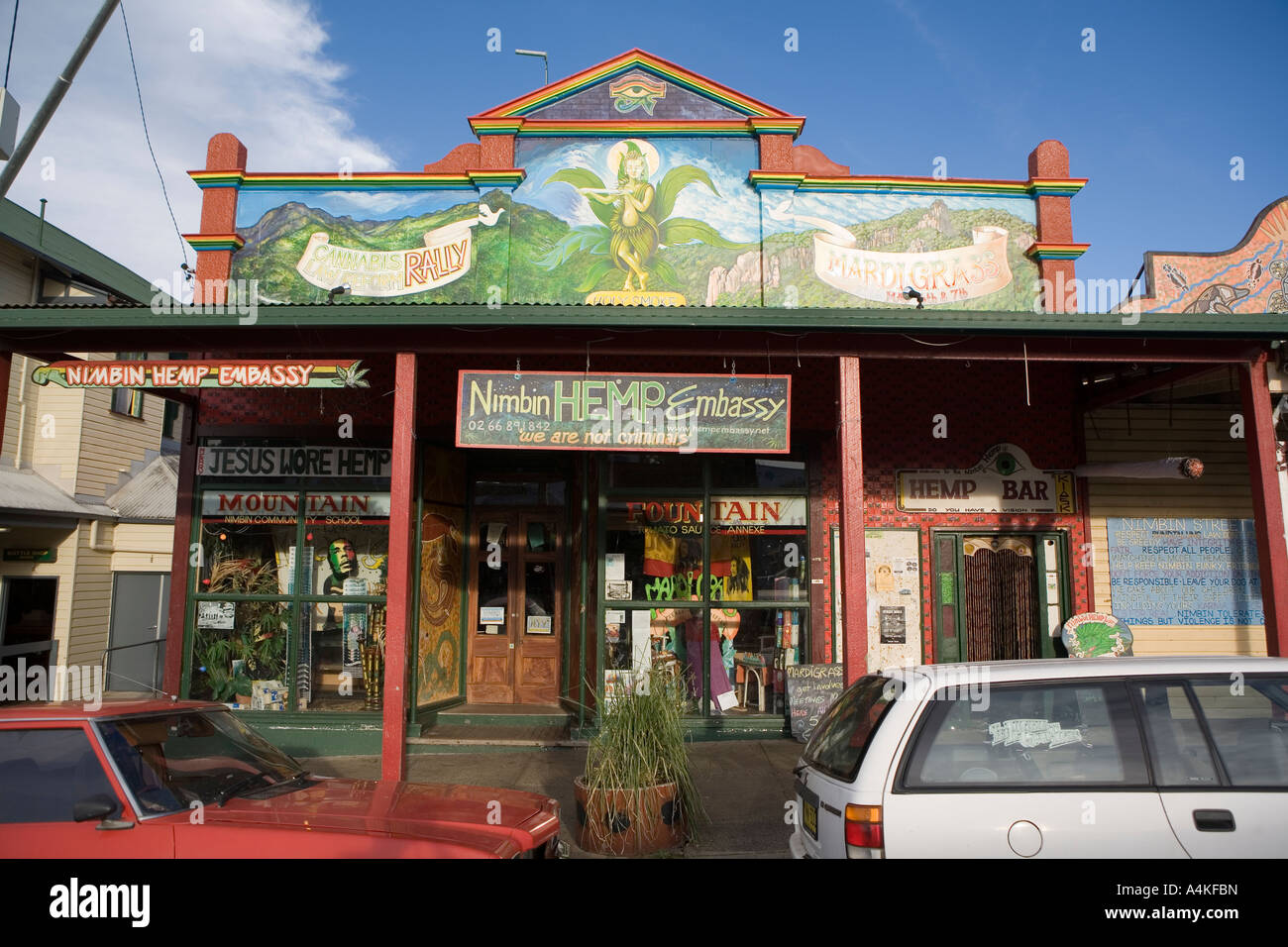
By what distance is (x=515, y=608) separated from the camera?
10766 millimetres

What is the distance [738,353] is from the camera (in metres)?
7.79

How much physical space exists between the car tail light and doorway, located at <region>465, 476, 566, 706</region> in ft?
23.2

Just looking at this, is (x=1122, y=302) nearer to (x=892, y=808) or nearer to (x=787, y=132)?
(x=787, y=132)

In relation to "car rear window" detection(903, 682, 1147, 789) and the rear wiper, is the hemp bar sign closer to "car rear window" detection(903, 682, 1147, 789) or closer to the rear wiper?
the rear wiper

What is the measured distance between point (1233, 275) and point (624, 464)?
7.88 m

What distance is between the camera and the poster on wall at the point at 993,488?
33.8ft

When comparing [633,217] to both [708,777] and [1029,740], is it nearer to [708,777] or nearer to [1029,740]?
[708,777]

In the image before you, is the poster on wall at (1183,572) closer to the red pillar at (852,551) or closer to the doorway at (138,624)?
the red pillar at (852,551)

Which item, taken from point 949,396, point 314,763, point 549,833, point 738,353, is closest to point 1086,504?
point 949,396

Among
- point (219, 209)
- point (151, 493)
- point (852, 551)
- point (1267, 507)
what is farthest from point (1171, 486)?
point (151, 493)

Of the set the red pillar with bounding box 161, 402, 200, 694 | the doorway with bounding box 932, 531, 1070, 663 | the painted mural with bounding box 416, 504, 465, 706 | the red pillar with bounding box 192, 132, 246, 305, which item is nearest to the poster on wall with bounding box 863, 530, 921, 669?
the doorway with bounding box 932, 531, 1070, 663

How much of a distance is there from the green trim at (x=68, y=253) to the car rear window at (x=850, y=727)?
11.9 meters

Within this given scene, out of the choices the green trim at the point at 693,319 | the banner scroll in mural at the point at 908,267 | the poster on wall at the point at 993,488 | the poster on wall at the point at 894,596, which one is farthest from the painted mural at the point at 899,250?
the poster on wall at the point at 894,596

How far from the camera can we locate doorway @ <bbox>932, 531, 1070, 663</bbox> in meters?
10.2
